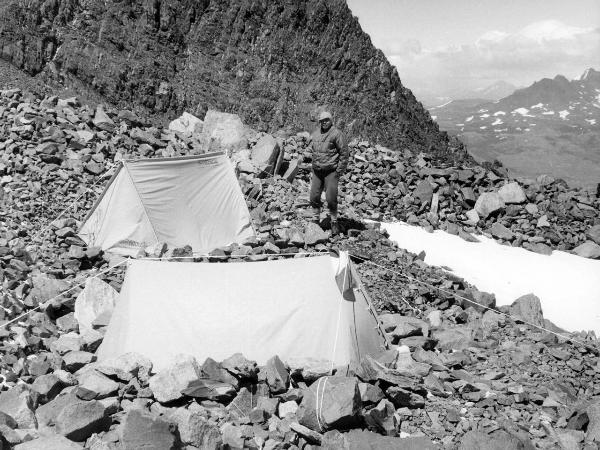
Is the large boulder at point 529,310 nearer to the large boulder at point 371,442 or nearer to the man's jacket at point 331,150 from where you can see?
the man's jacket at point 331,150

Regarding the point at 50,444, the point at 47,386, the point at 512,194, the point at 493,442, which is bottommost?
the point at 493,442

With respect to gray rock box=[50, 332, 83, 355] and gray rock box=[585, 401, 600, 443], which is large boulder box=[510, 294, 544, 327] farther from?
gray rock box=[50, 332, 83, 355]

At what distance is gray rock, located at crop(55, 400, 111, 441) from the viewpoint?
4508mm

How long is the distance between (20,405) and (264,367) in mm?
2336

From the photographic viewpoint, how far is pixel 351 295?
6473mm

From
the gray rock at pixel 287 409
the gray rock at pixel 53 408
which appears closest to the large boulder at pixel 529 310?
the gray rock at pixel 287 409

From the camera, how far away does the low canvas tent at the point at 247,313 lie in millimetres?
6082

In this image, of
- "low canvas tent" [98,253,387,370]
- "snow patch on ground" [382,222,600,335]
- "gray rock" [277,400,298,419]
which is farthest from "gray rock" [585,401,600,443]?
"snow patch on ground" [382,222,600,335]

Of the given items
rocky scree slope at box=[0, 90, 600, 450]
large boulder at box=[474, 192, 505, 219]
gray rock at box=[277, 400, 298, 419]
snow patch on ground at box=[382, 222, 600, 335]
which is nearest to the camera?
rocky scree slope at box=[0, 90, 600, 450]

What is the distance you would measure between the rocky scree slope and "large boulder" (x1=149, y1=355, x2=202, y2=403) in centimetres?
2

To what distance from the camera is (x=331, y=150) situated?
10.8 m

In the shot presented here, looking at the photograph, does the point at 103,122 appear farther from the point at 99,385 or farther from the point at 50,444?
the point at 50,444

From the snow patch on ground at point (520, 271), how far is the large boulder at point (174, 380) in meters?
7.27

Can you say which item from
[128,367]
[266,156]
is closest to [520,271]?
[266,156]
